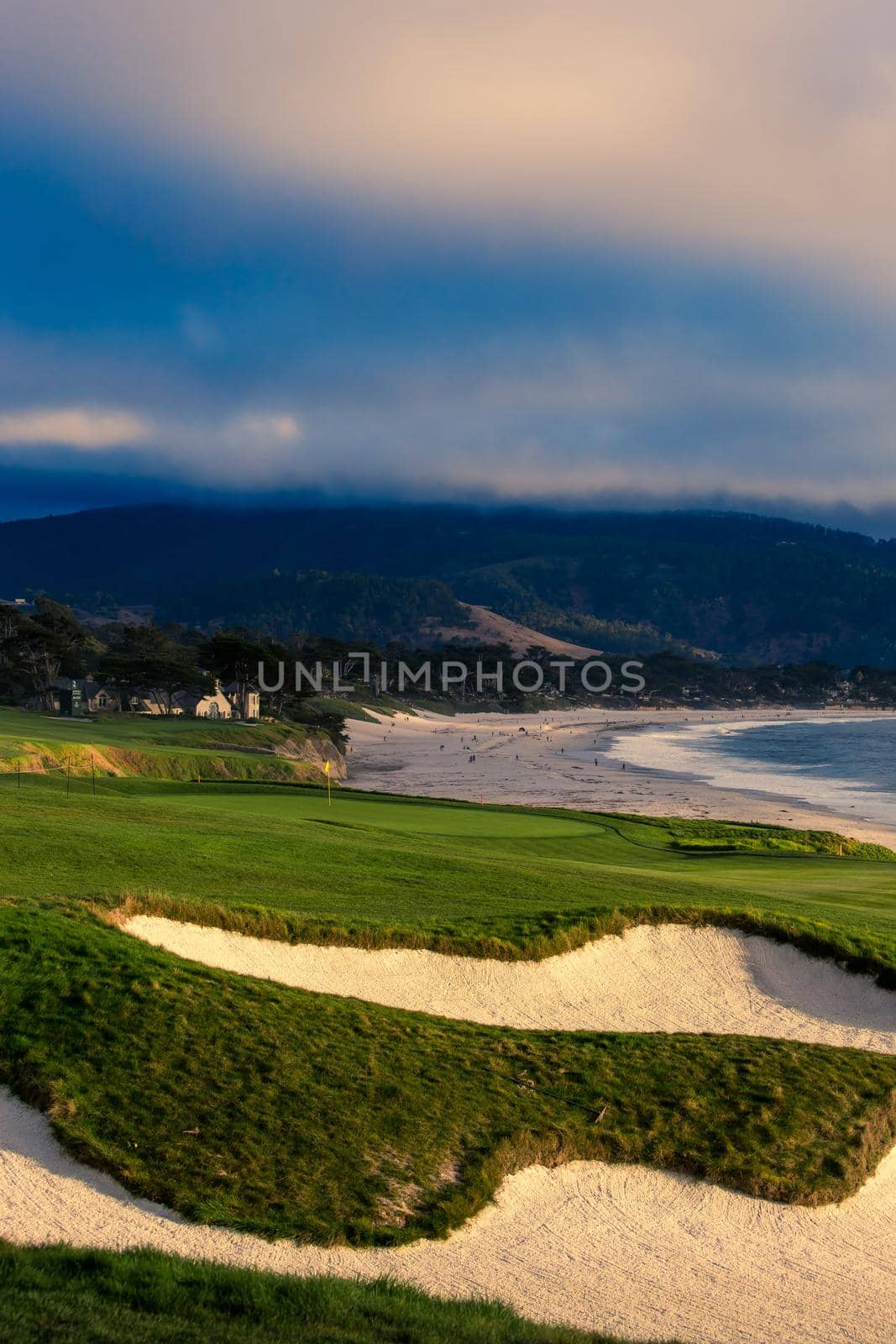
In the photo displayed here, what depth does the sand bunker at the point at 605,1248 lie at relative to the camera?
27.5ft

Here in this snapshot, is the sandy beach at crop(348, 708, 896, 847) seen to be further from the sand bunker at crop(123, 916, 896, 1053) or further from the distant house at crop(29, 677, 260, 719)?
the sand bunker at crop(123, 916, 896, 1053)

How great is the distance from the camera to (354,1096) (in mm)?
10742

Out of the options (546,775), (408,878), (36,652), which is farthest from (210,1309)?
(36,652)

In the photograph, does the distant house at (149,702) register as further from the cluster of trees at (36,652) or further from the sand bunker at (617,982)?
the sand bunker at (617,982)

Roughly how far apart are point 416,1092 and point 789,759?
94180 mm

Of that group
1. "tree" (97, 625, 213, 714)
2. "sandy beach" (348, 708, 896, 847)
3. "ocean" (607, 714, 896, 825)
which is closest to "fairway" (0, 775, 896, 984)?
"sandy beach" (348, 708, 896, 847)

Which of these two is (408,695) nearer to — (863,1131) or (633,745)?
(633,745)

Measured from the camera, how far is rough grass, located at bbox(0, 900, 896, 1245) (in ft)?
30.9

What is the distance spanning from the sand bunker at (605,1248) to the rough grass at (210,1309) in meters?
0.54

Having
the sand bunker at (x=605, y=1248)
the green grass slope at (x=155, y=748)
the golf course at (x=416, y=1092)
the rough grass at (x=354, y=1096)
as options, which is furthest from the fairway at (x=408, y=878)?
the green grass slope at (x=155, y=748)

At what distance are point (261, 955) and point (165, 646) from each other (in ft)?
356

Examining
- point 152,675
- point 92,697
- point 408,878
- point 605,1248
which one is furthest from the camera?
point 92,697

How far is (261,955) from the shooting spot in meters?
14.8

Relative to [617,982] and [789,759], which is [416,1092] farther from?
[789,759]
